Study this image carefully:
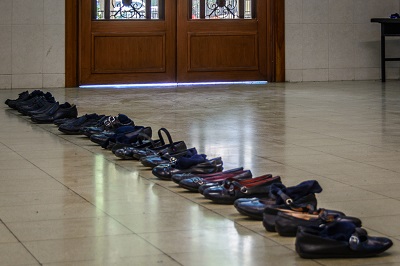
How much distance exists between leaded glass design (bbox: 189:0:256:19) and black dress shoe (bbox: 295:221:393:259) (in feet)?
31.5

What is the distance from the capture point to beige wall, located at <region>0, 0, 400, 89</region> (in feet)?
39.0

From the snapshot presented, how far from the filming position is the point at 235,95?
1082 centimetres

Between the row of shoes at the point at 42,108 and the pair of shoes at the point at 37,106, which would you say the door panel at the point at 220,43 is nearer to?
the row of shoes at the point at 42,108

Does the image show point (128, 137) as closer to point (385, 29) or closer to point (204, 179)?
point (204, 179)

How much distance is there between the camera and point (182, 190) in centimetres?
461

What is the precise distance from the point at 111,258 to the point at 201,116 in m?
5.16

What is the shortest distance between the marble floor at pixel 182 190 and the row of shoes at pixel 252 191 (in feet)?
0.17

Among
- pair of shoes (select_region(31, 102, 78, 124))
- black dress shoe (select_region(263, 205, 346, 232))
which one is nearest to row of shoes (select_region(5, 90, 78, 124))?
pair of shoes (select_region(31, 102, 78, 124))

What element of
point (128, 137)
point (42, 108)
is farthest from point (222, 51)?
point (128, 137)

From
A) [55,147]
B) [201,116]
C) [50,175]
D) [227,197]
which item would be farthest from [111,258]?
[201,116]

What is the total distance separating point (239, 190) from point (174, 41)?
858cm

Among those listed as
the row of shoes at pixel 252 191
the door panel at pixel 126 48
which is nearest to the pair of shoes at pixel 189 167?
the row of shoes at pixel 252 191

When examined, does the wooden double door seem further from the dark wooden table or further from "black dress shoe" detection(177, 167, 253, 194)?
"black dress shoe" detection(177, 167, 253, 194)

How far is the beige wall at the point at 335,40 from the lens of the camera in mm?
13086
